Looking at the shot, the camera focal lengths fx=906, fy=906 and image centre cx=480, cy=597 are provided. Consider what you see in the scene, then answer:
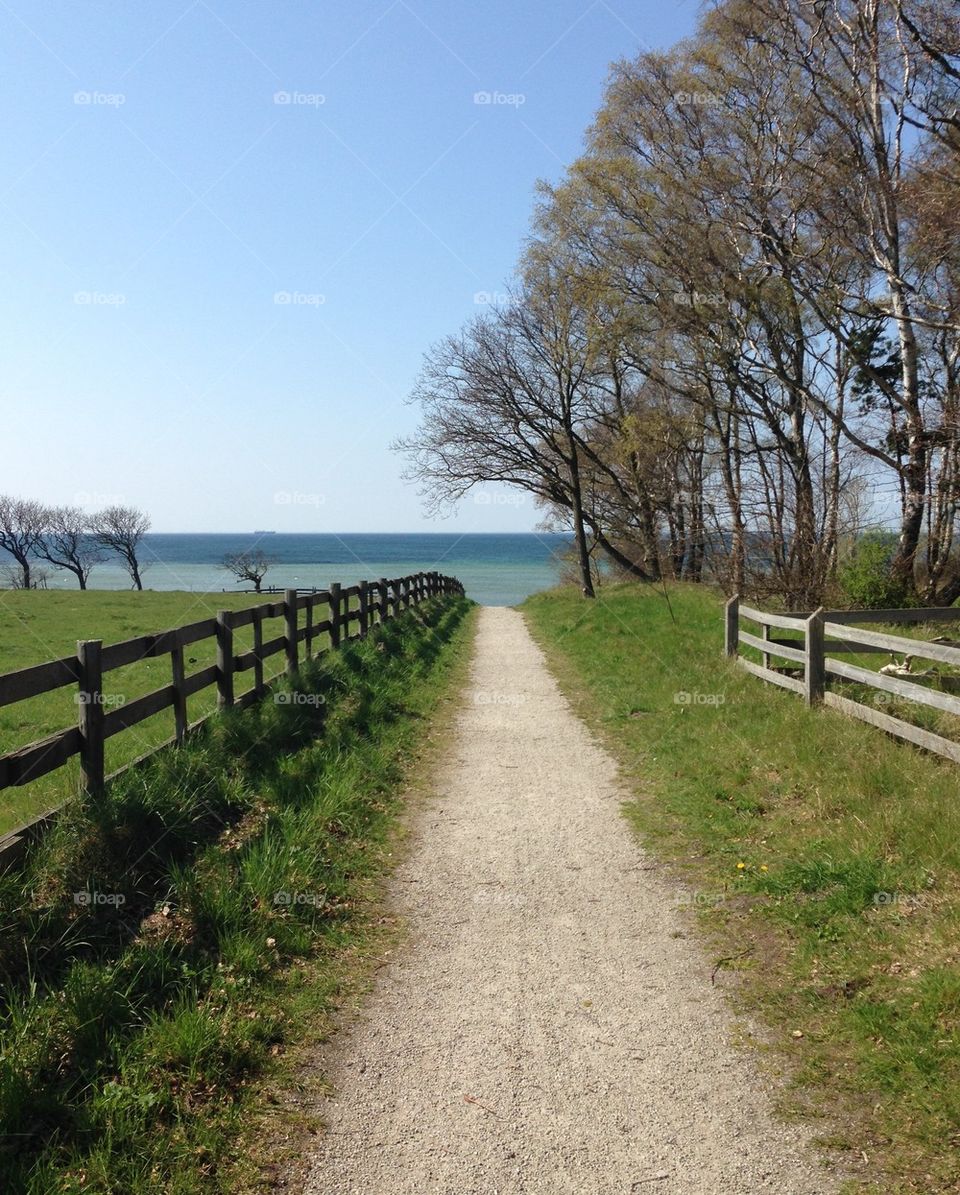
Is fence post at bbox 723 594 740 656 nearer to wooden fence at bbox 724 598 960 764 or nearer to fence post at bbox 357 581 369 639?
wooden fence at bbox 724 598 960 764

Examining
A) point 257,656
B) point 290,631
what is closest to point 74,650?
point 290,631

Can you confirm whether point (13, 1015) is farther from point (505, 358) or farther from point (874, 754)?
point (505, 358)

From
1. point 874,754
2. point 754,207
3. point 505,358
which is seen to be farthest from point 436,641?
point 505,358

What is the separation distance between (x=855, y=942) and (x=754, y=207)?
18302mm

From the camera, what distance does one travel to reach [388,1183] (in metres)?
3.29

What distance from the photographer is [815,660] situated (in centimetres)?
1014

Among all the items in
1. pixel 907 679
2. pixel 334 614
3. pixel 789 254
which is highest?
pixel 789 254

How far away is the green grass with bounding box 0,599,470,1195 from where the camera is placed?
3430mm

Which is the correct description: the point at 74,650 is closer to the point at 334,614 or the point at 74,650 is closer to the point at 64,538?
the point at 334,614

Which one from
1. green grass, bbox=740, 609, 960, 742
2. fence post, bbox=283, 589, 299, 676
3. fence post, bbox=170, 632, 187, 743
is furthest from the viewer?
fence post, bbox=283, 589, 299, 676

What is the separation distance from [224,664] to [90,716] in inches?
124

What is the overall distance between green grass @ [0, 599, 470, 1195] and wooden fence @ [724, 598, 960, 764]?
4.42 metres

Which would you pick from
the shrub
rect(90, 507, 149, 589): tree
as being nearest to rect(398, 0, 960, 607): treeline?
the shrub

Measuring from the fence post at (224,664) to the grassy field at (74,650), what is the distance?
2.31 ft
